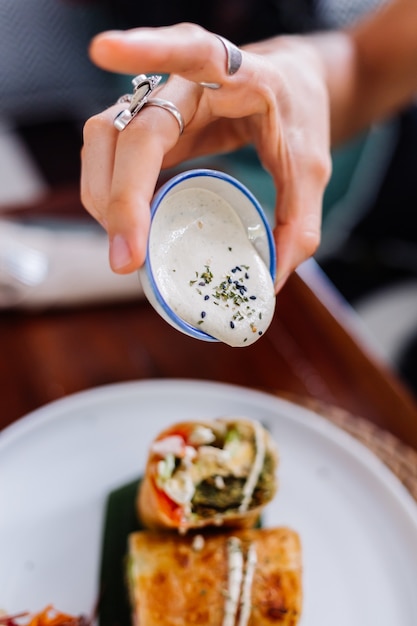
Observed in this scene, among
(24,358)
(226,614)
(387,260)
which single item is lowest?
(387,260)

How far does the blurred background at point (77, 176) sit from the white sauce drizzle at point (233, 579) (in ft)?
1.81

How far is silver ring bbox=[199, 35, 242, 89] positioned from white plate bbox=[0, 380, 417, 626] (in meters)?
0.57

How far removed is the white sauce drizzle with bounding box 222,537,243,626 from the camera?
2.96 ft

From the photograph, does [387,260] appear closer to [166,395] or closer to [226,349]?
[226,349]

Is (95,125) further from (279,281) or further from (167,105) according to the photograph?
(279,281)

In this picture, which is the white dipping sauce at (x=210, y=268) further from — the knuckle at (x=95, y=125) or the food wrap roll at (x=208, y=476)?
the food wrap roll at (x=208, y=476)

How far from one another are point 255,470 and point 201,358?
1.10 feet

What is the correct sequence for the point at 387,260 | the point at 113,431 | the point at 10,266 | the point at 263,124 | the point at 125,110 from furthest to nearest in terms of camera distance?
the point at 387,260 → the point at 10,266 → the point at 113,431 → the point at 263,124 → the point at 125,110

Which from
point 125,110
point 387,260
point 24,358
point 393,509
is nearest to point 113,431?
A: point 24,358

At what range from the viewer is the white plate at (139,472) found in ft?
3.19

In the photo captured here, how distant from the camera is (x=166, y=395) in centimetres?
118

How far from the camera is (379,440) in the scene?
1.16m

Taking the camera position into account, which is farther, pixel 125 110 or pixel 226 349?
pixel 226 349

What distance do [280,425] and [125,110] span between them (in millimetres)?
627
